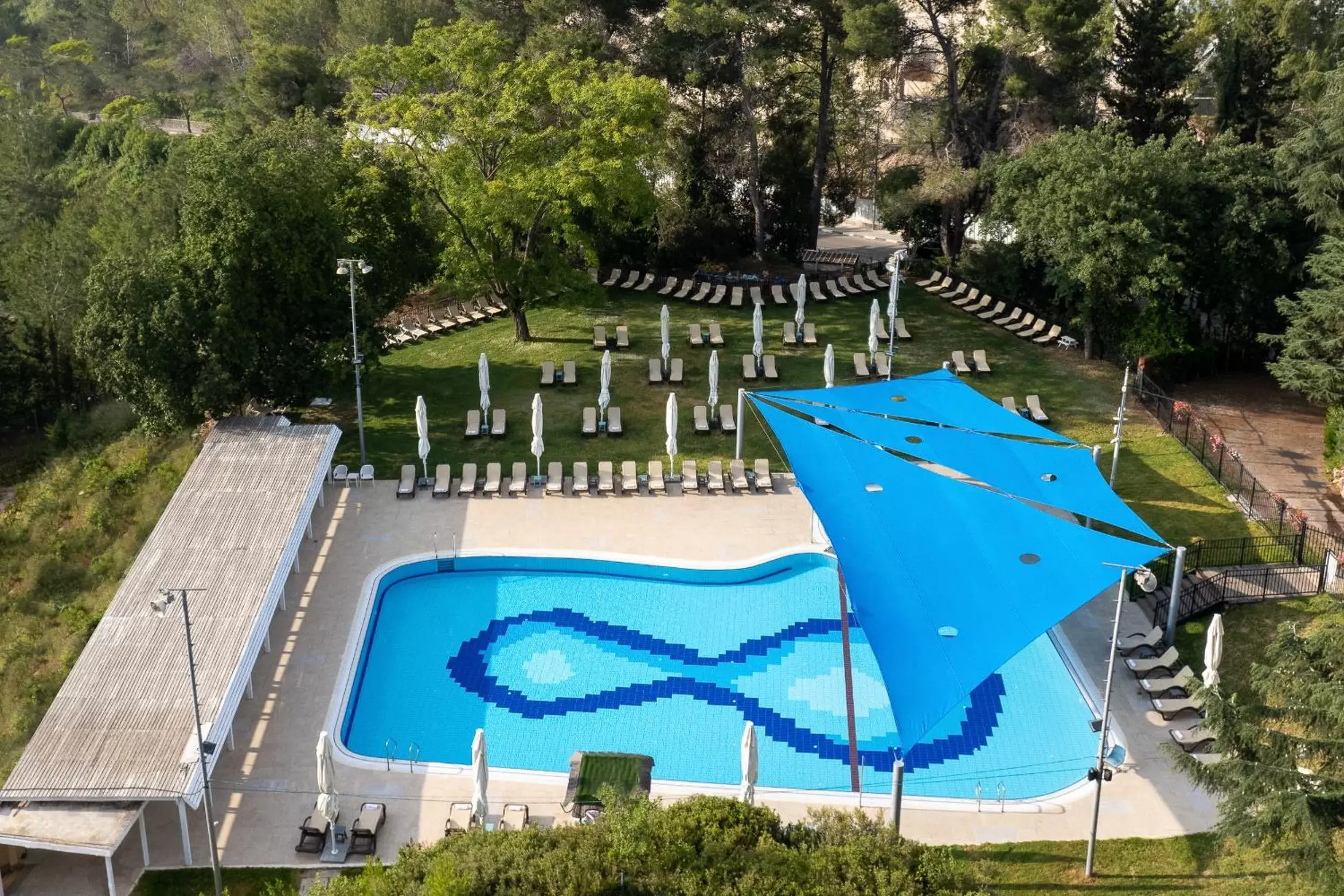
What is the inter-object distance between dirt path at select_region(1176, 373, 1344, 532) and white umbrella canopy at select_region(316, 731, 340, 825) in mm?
22186

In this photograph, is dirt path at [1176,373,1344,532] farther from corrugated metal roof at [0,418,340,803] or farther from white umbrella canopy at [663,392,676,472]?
corrugated metal roof at [0,418,340,803]

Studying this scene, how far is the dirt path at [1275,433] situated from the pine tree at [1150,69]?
936cm

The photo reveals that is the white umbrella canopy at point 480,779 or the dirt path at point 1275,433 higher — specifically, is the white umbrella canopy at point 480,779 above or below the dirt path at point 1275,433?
below

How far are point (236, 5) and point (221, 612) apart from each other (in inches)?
2813

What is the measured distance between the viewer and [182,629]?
22609 mm

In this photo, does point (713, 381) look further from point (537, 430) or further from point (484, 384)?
point (484, 384)

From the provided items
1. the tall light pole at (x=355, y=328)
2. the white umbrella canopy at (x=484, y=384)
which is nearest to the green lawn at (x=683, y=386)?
the tall light pole at (x=355, y=328)

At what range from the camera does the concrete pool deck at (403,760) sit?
19641mm

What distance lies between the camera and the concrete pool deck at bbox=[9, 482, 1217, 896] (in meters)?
19.6

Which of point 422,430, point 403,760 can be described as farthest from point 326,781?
point 422,430

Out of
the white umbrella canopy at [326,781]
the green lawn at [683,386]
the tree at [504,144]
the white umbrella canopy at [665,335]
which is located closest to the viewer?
the white umbrella canopy at [326,781]

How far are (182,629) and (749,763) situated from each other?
414 inches

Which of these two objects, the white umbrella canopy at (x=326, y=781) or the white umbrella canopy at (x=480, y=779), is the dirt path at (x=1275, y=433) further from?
the white umbrella canopy at (x=326, y=781)

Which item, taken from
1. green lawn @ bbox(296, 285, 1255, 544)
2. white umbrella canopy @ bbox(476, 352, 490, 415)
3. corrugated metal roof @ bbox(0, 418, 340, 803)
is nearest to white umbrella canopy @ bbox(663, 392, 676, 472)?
green lawn @ bbox(296, 285, 1255, 544)
